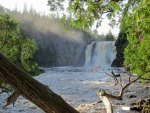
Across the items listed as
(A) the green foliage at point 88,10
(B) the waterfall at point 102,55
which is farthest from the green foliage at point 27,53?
(B) the waterfall at point 102,55

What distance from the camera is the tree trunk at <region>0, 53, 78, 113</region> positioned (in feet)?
11.0

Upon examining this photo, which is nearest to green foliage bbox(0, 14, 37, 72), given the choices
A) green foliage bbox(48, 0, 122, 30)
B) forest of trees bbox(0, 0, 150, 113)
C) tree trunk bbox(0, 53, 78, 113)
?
forest of trees bbox(0, 0, 150, 113)

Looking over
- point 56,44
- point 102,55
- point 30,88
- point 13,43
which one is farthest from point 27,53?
point 56,44

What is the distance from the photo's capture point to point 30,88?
3.42 m

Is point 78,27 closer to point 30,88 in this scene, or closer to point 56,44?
point 30,88

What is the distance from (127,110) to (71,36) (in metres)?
106

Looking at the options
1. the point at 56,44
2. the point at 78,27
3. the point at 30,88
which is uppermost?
the point at 78,27

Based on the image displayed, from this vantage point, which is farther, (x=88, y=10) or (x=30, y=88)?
(x=88, y=10)

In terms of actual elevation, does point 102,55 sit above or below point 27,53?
below

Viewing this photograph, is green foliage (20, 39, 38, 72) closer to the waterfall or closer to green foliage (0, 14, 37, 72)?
green foliage (0, 14, 37, 72)

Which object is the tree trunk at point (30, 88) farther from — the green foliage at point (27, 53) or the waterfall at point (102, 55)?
the waterfall at point (102, 55)

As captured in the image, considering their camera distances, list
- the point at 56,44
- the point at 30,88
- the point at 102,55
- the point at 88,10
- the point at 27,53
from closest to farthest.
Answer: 1. the point at 30,88
2. the point at 88,10
3. the point at 27,53
4. the point at 102,55
5. the point at 56,44

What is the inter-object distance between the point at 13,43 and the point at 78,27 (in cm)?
1106

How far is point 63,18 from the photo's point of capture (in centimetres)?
893
